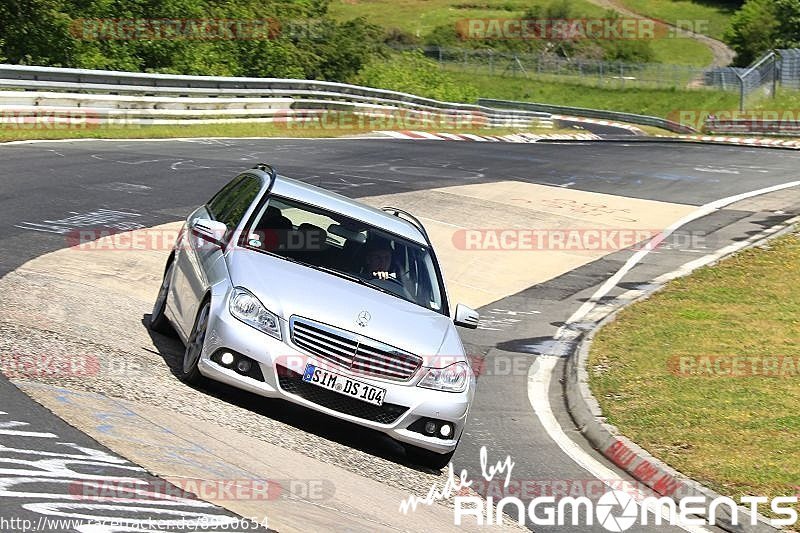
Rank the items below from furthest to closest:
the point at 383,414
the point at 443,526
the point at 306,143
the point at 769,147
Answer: the point at 769,147 < the point at 306,143 < the point at 383,414 < the point at 443,526

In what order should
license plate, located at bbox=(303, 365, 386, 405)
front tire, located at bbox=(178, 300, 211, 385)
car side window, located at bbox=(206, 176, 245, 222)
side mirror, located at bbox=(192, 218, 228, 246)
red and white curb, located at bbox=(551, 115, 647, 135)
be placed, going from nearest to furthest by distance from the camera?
license plate, located at bbox=(303, 365, 386, 405), front tire, located at bbox=(178, 300, 211, 385), side mirror, located at bbox=(192, 218, 228, 246), car side window, located at bbox=(206, 176, 245, 222), red and white curb, located at bbox=(551, 115, 647, 135)

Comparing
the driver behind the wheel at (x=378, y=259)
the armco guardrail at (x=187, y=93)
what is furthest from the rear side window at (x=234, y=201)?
the armco guardrail at (x=187, y=93)

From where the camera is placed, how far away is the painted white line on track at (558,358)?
31.4 feet

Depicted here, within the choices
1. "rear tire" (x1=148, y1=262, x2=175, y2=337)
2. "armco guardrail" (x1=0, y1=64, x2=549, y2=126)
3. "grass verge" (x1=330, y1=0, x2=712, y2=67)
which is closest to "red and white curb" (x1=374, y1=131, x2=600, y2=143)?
"armco guardrail" (x1=0, y1=64, x2=549, y2=126)

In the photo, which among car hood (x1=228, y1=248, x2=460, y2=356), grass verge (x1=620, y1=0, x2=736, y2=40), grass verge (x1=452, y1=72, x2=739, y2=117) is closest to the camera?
car hood (x1=228, y1=248, x2=460, y2=356)

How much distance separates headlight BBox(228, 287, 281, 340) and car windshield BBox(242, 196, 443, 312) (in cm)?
97

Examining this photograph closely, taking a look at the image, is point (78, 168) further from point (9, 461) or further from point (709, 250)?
point (9, 461)

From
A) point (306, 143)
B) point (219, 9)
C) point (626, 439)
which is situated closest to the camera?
point (626, 439)

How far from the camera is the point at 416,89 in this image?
59.2 meters

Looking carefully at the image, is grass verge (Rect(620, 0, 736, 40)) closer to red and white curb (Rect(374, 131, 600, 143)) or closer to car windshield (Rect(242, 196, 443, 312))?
red and white curb (Rect(374, 131, 600, 143))

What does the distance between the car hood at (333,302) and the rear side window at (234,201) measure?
23.3 inches

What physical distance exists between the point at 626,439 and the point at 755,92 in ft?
179

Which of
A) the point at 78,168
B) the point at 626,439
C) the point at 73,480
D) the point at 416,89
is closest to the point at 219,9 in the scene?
the point at 416,89

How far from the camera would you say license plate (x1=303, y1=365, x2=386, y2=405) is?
27.0 ft
